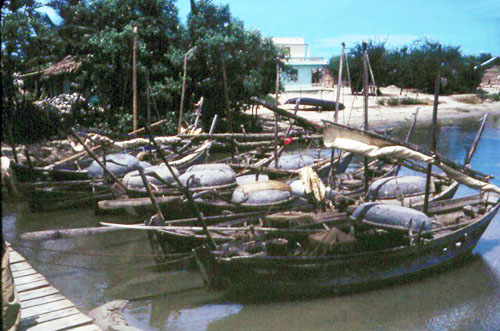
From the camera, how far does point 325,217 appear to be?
12.2 m

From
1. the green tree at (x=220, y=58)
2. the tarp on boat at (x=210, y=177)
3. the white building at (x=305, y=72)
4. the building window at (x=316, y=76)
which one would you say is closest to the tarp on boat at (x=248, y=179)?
the tarp on boat at (x=210, y=177)

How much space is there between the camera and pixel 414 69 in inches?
2167

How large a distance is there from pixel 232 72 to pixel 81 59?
8456 millimetres

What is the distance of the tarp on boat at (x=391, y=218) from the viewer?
10875 mm

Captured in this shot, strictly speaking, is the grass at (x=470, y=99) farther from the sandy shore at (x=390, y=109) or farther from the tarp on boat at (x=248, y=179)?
the tarp on boat at (x=248, y=179)

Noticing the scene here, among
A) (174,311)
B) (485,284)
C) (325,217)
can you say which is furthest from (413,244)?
(174,311)

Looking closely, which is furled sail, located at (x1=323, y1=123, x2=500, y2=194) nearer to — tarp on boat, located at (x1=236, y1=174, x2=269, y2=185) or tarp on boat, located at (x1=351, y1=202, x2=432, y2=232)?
tarp on boat, located at (x1=351, y1=202, x2=432, y2=232)

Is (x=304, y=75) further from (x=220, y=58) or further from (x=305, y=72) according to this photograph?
(x=220, y=58)

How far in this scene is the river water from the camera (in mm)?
10180

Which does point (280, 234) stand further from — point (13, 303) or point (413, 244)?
point (13, 303)

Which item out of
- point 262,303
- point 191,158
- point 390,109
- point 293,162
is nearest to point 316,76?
point 390,109

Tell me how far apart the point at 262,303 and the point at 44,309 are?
4880mm

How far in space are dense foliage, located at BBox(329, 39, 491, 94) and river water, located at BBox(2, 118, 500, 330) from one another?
42.3m

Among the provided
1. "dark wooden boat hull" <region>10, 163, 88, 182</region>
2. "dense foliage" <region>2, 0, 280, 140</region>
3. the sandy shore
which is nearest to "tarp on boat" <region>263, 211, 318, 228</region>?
"dark wooden boat hull" <region>10, 163, 88, 182</region>
